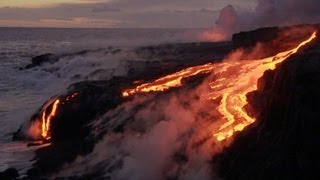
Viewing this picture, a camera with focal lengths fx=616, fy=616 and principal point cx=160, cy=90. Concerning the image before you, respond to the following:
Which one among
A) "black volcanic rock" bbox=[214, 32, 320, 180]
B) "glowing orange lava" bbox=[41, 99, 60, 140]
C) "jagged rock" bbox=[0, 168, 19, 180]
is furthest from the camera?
"glowing orange lava" bbox=[41, 99, 60, 140]

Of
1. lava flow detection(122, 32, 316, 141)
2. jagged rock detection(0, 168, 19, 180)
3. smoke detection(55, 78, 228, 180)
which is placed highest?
lava flow detection(122, 32, 316, 141)

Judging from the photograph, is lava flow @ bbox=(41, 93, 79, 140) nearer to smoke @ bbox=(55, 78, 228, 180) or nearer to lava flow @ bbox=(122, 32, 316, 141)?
lava flow @ bbox=(122, 32, 316, 141)

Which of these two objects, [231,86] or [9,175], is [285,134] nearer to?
[231,86]

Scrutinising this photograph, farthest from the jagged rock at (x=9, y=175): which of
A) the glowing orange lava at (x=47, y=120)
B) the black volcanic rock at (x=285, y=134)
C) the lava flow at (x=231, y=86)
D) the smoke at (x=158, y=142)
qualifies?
the black volcanic rock at (x=285, y=134)

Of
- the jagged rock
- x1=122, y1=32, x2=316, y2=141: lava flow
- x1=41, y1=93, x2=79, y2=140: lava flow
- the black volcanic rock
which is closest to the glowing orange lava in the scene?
x1=41, y1=93, x2=79, y2=140: lava flow

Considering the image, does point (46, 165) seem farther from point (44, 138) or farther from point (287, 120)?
point (287, 120)

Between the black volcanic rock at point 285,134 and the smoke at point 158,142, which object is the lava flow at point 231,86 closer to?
the smoke at point 158,142
